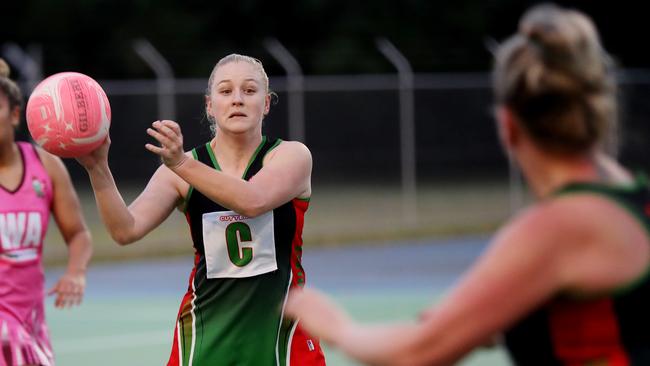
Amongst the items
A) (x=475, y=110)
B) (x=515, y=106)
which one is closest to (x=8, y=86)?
(x=515, y=106)

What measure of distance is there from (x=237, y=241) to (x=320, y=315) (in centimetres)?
213

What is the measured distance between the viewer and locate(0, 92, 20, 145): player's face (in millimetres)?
5164

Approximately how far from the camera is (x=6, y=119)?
5172 millimetres

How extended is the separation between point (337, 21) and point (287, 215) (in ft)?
76.7

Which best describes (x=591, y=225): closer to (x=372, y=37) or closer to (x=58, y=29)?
(x=372, y=37)

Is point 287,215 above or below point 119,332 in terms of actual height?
above

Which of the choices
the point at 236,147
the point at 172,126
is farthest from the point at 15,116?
the point at 172,126

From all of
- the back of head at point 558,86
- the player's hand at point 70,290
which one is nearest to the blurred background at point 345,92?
the player's hand at point 70,290

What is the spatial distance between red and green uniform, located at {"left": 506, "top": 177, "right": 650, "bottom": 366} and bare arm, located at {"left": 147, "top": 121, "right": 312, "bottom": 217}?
182cm

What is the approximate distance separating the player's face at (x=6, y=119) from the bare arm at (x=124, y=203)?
811 mm

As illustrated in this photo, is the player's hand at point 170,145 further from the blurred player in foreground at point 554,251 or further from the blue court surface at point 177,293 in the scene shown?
the blue court surface at point 177,293

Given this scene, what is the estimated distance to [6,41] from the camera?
1118 inches

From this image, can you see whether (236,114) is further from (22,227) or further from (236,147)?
(22,227)

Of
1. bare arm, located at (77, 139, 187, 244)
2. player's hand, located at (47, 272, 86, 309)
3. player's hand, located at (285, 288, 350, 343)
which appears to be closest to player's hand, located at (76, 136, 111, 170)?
bare arm, located at (77, 139, 187, 244)
